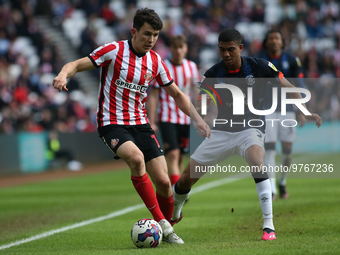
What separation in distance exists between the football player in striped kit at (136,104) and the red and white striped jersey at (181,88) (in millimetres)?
2789

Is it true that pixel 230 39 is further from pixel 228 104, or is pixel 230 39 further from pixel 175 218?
pixel 175 218

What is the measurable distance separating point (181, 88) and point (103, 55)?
3.43 meters

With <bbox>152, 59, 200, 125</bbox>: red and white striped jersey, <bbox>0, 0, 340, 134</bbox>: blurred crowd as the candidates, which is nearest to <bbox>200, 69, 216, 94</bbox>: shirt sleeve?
<bbox>152, 59, 200, 125</bbox>: red and white striped jersey

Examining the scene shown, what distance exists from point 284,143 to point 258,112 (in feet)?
11.1

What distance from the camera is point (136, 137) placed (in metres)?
5.61

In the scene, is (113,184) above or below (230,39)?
below

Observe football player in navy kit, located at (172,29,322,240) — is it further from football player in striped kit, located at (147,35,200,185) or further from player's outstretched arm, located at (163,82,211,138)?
football player in striped kit, located at (147,35,200,185)

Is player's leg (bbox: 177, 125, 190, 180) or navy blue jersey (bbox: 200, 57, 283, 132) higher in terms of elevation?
navy blue jersey (bbox: 200, 57, 283, 132)

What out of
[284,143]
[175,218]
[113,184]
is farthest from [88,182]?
[175,218]

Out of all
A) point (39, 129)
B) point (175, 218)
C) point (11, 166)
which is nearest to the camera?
point (175, 218)

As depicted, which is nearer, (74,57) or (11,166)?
(11,166)

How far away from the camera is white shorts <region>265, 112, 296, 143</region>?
882 cm

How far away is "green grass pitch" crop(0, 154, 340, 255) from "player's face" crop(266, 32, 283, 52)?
2.59 metres

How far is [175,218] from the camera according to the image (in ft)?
21.0
